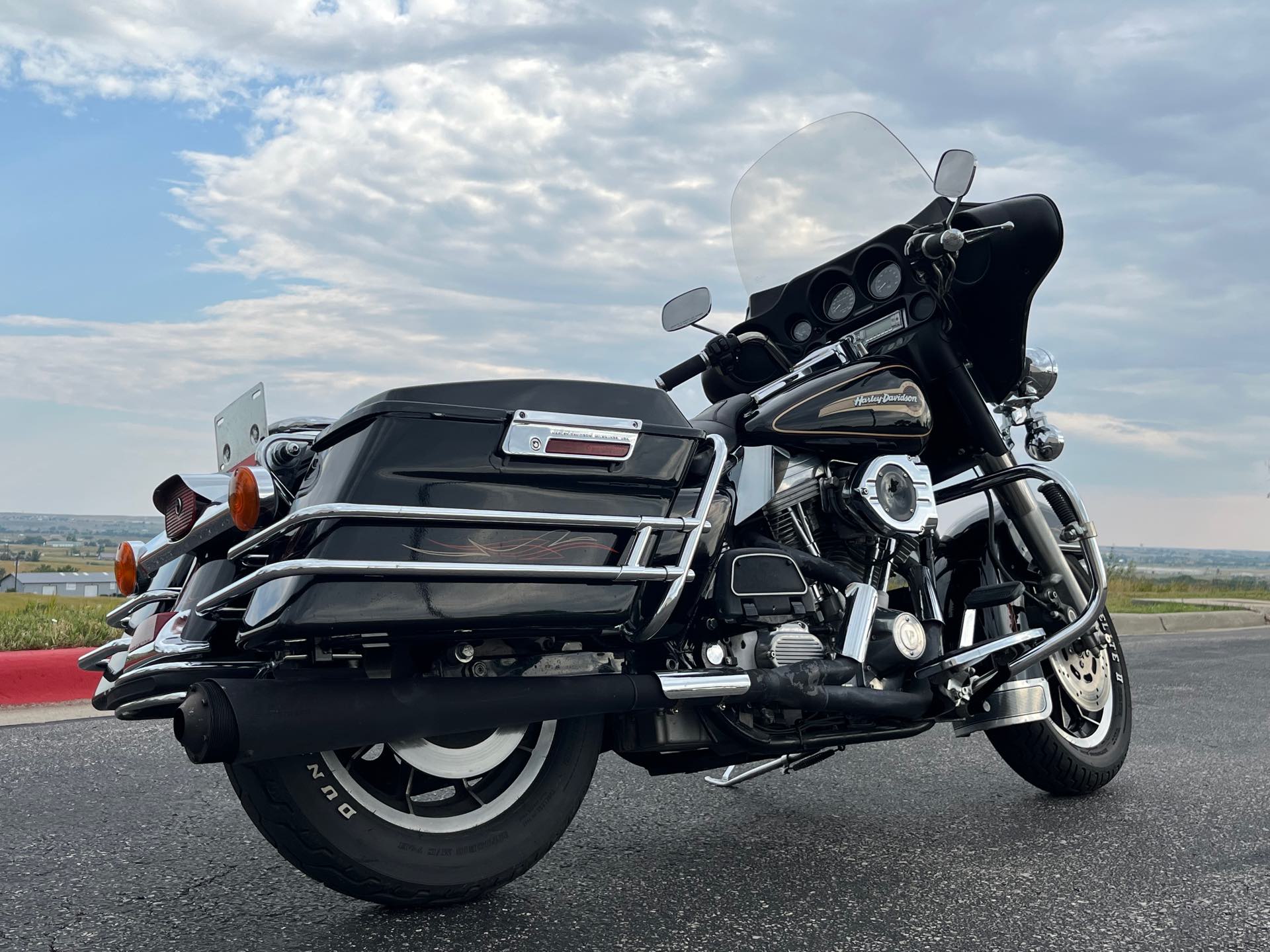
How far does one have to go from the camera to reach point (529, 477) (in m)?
2.25

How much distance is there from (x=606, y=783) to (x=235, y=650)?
5.52 ft

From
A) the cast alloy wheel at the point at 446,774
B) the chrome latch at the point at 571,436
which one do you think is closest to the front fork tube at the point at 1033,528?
the chrome latch at the point at 571,436

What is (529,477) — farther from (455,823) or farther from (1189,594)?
(1189,594)

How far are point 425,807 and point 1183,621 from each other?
10.1 m

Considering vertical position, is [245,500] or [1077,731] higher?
[245,500]

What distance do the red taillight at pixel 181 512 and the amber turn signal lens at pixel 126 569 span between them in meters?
0.17

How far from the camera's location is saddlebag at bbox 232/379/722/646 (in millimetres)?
2061

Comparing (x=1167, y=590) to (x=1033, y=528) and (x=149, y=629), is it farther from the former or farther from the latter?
(x=149, y=629)

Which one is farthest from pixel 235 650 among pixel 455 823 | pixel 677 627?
pixel 677 627

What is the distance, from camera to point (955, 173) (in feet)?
10.5

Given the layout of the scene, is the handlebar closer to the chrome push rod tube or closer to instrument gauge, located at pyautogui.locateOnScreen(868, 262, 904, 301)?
instrument gauge, located at pyautogui.locateOnScreen(868, 262, 904, 301)

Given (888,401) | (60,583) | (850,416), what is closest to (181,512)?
(850,416)

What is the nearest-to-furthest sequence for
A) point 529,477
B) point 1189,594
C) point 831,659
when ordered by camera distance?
point 529,477
point 831,659
point 1189,594

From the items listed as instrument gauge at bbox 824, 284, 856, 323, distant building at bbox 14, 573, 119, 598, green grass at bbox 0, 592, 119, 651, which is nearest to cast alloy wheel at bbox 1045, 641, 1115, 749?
instrument gauge at bbox 824, 284, 856, 323
